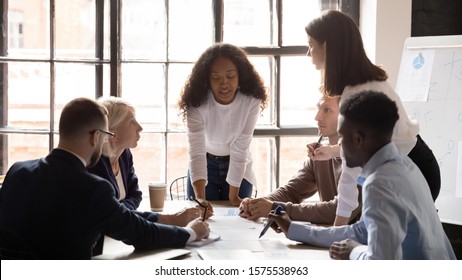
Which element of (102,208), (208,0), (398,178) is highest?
(208,0)

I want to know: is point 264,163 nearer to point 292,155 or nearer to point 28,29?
point 292,155

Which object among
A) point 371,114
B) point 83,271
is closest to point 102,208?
point 83,271

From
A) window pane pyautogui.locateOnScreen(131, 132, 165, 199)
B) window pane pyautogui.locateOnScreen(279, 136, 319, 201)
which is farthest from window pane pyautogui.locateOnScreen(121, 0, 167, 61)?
window pane pyautogui.locateOnScreen(279, 136, 319, 201)

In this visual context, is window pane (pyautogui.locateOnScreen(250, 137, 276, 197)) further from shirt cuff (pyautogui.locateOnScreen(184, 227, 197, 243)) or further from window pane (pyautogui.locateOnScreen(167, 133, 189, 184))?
shirt cuff (pyautogui.locateOnScreen(184, 227, 197, 243))

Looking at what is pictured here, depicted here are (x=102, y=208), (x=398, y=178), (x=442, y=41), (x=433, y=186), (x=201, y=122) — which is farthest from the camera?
(x=442, y=41)

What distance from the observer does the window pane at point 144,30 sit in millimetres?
3865

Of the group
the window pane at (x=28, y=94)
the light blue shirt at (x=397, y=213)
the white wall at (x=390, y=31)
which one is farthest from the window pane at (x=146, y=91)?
the light blue shirt at (x=397, y=213)

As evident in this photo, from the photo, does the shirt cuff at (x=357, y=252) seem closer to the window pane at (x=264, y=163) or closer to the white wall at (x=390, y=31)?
the white wall at (x=390, y=31)

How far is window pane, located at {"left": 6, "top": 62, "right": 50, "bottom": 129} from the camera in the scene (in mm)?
3848

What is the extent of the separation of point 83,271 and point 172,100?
2.03 meters

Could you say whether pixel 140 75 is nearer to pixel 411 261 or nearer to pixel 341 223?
pixel 341 223

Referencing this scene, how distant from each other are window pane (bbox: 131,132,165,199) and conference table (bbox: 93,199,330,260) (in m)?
1.60

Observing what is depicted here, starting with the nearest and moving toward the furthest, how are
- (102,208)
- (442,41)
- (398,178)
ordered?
(398,178)
(102,208)
(442,41)

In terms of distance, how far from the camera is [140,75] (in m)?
3.88
